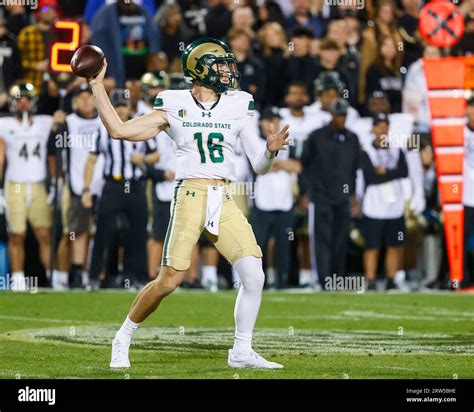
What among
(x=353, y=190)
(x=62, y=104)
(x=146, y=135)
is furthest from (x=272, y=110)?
(x=146, y=135)

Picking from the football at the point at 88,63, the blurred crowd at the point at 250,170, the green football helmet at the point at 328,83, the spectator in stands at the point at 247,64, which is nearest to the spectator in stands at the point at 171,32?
the blurred crowd at the point at 250,170

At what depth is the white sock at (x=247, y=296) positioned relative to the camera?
970 centimetres

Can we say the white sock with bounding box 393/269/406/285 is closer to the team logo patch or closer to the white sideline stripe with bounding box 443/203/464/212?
the white sideline stripe with bounding box 443/203/464/212

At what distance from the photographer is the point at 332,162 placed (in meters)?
17.0

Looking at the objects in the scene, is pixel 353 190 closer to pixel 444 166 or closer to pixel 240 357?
pixel 444 166

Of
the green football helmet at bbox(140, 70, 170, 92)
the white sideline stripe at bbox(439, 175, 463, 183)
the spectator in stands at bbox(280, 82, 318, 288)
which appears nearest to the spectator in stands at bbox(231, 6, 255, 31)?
the spectator in stands at bbox(280, 82, 318, 288)

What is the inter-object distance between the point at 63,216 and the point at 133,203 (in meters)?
0.92

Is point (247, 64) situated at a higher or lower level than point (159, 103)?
higher

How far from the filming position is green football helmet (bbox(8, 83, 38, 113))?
655 inches

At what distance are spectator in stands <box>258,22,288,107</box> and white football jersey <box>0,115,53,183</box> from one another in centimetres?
284

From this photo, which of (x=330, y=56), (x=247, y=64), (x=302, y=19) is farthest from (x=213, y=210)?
(x=302, y=19)

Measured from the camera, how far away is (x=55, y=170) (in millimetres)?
17016

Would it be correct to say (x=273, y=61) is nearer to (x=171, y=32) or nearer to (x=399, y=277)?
(x=171, y=32)

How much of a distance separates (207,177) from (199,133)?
11.7 inches
